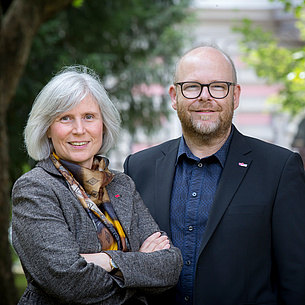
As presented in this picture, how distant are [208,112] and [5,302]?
4042mm

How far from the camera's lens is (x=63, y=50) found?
12.6 m

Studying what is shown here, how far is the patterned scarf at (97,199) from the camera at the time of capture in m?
2.68

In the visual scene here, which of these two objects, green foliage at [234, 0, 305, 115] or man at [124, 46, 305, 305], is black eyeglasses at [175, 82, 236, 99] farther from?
green foliage at [234, 0, 305, 115]

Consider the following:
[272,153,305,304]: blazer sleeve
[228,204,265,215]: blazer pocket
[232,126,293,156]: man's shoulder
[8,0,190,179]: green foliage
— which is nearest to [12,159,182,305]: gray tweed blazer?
[228,204,265,215]: blazer pocket

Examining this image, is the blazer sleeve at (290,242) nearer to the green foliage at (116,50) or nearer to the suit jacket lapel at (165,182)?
the suit jacket lapel at (165,182)

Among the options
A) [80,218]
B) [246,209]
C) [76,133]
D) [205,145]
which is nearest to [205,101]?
[205,145]

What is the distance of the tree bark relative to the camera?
6043 mm

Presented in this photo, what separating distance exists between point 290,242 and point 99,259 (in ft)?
3.56

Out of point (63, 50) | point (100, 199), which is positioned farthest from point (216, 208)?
point (63, 50)

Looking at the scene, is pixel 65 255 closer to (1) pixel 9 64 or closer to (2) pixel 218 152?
(2) pixel 218 152

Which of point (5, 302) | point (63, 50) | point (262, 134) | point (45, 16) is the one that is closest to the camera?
point (5, 302)

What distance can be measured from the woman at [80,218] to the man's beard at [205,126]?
1.40 ft

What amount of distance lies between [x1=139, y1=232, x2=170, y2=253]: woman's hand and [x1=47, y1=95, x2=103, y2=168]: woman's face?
553 millimetres

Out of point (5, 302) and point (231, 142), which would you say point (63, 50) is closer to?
point (5, 302)
